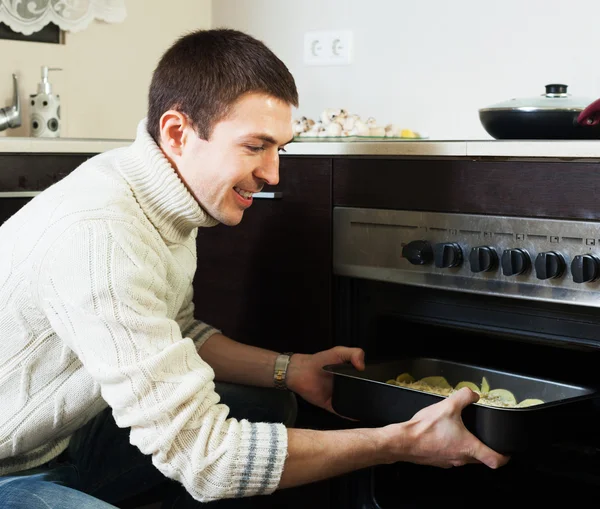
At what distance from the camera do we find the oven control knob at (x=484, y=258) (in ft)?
4.88

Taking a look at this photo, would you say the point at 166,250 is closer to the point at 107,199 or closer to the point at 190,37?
the point at 107,199

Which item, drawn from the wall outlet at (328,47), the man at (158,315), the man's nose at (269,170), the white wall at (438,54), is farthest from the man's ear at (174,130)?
the wall outlet at (328,47)

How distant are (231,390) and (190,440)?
0.54 metres

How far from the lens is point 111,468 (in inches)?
62.6

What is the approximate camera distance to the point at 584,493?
1527mm

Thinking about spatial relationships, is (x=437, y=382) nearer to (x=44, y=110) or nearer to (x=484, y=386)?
(x=484, y=386)

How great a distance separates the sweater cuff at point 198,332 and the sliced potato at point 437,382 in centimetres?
42

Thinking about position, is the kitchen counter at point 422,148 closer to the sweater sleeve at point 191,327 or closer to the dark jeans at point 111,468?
the sweater sleeve at point 191,327

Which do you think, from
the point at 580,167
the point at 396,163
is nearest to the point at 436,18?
the point at 396,163

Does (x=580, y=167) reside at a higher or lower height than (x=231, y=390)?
higher

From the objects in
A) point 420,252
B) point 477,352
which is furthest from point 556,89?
point 477,352

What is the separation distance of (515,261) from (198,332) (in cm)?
61

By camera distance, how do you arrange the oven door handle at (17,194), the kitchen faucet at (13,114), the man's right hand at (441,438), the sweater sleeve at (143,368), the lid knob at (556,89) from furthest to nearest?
the kitchen faucet at (13,114) < the oven door handle at (17,194) < the lid knob at (556,89) < the man's right hand at (441,438) < the sweater sleeve at (143,368)

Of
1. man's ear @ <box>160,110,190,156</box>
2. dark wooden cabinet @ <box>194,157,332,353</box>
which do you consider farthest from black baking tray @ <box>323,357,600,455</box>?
man's ear @ <box>160,110,190,156</box>
